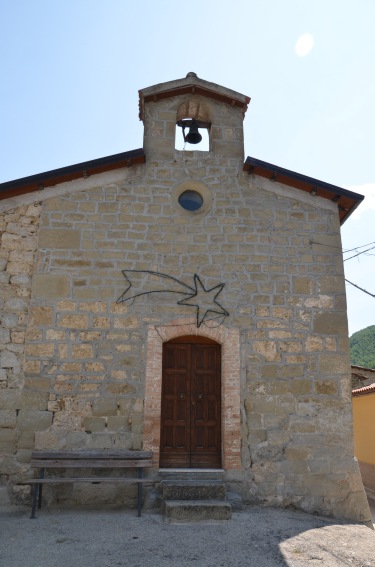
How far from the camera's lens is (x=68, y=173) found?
24.2ft

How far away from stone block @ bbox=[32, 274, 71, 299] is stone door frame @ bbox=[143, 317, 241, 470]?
144 centimetres

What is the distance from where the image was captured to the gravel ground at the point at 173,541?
445 centimetres

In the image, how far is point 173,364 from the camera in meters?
7.15

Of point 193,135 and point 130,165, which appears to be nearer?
point 130,165

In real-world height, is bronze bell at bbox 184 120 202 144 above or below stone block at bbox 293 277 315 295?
above

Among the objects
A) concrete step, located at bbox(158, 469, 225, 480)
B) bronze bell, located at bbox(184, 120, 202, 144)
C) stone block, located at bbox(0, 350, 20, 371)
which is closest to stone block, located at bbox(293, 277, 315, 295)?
concrete step, located at bbox(158, 469, 225, 480)

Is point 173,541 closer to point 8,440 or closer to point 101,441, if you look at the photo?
point 101,441

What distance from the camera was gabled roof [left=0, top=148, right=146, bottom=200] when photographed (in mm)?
7188

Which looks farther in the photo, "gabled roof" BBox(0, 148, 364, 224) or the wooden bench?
"gabled roof" BBox(0, 148, 364, 224)

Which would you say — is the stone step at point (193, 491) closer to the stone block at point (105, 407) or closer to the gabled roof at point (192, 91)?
the stone block at point (105, 407)

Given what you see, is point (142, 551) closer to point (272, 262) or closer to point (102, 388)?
point (102, 388)

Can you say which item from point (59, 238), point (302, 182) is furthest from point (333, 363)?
point (59, 238)

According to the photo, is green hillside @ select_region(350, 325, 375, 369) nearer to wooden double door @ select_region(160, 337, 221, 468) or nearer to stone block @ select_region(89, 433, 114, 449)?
wooden double door @ select_region(160, 337, 221, 468)

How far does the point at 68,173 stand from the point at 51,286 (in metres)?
1.86
